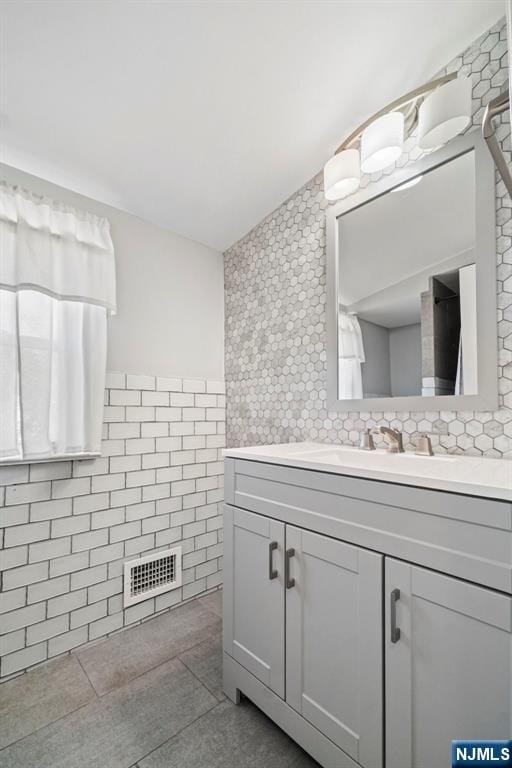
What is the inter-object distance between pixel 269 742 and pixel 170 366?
1777 mm

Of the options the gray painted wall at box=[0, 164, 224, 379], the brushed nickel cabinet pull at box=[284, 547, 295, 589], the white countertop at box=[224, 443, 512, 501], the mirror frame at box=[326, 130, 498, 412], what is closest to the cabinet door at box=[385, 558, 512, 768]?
the white countertop at box=[224, 443, 512, 501]

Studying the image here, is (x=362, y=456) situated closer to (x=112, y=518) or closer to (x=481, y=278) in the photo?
(x=481, y=278)

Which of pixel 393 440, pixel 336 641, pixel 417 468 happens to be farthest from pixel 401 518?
pixel 393 440

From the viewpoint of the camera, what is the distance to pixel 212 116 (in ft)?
5.08

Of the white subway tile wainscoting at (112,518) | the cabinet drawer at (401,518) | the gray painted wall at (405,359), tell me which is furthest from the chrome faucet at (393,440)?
the white subway tile wainscoting at (112,518)

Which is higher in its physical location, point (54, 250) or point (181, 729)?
point (54, 250)

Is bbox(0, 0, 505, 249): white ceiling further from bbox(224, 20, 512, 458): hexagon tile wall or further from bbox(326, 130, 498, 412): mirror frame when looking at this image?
bbox(326, 130, 498, 412): mirror frame

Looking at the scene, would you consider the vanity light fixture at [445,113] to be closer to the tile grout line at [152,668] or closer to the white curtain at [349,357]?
the white curtain at [349,357]

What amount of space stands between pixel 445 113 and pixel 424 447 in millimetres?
1253

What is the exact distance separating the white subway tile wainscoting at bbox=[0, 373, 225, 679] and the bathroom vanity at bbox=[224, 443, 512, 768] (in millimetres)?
797

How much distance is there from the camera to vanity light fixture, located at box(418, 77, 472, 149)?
127 cm

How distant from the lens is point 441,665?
836 millimetres

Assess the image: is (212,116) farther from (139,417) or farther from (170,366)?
(139,417)

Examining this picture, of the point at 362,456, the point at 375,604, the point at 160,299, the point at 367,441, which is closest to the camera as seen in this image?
the point at 375,604
